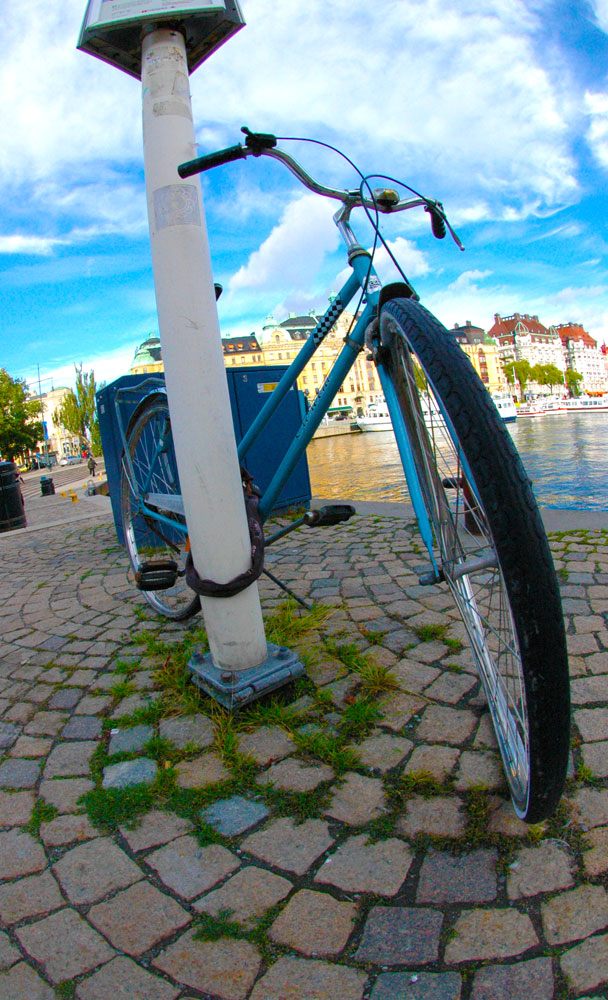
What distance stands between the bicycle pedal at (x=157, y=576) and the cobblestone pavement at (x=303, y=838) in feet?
1.15

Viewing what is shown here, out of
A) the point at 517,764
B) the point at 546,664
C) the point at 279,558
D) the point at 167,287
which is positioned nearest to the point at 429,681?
the point at 517,764

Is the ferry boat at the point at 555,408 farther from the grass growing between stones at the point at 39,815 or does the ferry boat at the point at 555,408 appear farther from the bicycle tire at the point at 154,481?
the grass growing between stones at the point at 39,815

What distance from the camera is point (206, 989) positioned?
46.8 inches

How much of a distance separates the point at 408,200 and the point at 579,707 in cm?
185

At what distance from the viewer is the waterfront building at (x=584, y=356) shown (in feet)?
538

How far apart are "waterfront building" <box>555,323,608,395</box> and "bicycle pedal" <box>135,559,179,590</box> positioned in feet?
565

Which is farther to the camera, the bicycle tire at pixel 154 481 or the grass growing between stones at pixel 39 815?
the bicycle tire at pixel 154 481

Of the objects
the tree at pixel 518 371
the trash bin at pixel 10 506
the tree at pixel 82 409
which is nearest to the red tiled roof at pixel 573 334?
the tree at pixel 518 371

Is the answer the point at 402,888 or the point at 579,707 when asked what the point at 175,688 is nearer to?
the point at 402,888

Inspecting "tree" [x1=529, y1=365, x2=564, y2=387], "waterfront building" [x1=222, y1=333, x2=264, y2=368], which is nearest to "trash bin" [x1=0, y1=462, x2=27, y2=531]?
"waterfront building" [x1=222, y1=333, x2=264, y2=368]

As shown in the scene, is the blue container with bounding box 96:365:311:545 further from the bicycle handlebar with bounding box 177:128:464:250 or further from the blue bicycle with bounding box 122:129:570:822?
the bicycle handlebar with bounding box 177:128:464:250

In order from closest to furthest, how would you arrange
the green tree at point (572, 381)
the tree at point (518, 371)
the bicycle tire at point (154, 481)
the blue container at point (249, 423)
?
1. the bicycle tire at point (154, 481)
2. the blue container at point (249, 423)
3. the tree at point (518, 371)
4. the green tree at point (572, 381)

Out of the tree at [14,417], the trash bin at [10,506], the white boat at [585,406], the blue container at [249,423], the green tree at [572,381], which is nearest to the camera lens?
the blue container at [249,423]

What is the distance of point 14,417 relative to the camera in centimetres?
4822
